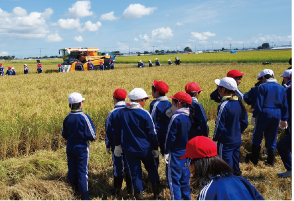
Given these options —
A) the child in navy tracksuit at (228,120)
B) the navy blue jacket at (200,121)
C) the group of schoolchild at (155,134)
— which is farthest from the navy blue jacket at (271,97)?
the navy blue jacket at (200,121)

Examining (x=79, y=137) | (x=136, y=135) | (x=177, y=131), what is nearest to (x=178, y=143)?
(x=177, y=131)

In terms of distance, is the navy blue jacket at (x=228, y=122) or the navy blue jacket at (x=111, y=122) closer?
the navy blue jacket at (x=228, y=122)

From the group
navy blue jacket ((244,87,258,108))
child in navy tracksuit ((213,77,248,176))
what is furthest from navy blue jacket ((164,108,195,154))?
navy blue jacket ((244,87,258,108))

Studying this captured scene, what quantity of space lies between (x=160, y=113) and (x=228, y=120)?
1.21 m

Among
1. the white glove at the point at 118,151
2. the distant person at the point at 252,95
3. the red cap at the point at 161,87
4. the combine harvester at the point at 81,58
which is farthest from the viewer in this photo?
the combine harvester at the point at 81,58

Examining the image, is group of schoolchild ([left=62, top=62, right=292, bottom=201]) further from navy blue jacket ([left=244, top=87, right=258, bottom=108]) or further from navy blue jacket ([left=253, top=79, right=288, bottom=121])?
navy blue jacket ([left=244, top=87, right=258, bottom=108])

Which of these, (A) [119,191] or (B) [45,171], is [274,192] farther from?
(B) [45,171]

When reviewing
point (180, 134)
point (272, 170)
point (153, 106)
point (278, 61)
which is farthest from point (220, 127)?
point (278, 61)

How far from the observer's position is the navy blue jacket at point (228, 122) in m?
3.76

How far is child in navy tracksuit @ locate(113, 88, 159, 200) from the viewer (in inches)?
140

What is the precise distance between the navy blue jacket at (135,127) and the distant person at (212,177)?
1711 millimetres

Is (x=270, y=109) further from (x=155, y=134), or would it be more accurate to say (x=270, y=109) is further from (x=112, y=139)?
(x=112, y=139)

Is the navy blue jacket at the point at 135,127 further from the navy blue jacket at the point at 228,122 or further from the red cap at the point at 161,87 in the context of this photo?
the navy blue jacket at the point at 228,122

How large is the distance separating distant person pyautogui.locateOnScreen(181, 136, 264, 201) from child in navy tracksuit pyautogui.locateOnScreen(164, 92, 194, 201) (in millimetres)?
1620
